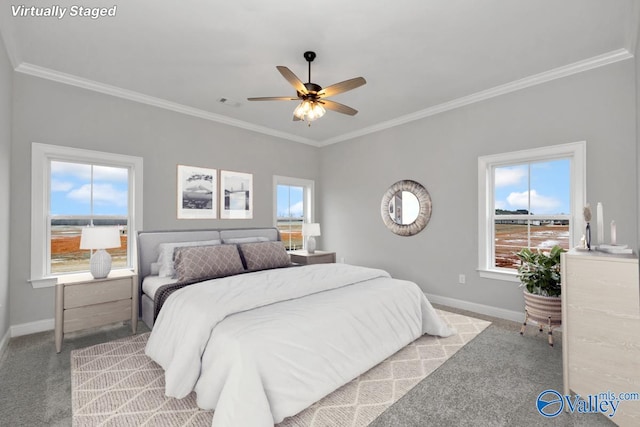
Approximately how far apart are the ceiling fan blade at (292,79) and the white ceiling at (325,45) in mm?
461

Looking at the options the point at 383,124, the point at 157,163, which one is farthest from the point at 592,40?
the point at 157,163

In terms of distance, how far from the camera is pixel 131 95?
12.2 feet

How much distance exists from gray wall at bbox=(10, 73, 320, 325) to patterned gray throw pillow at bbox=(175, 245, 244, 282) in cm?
107

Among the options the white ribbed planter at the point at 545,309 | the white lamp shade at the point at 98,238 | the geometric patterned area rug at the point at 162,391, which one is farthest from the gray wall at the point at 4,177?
the white ribbed planter at the point at 545,309

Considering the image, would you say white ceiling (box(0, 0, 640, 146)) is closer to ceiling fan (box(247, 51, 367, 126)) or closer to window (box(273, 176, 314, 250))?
ceiling fan (box(247, 51, 367, 126))

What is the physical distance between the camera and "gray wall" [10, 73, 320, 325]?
3.09 meters

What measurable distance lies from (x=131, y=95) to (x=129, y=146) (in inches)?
24.7

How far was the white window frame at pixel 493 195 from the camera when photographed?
122 inches

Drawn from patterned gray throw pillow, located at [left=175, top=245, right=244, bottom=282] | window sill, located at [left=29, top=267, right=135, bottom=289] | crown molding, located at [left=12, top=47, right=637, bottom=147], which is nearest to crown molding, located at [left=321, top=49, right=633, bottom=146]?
crown molding, located at [left=12, top=47, right=637, bottom=147]

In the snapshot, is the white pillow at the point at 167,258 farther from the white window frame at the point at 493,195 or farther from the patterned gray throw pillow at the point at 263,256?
the white window frame at the point at 493,195

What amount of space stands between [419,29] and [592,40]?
1602mm

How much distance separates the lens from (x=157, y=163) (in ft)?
13.1

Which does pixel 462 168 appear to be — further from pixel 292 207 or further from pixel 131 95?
pixel 131 95

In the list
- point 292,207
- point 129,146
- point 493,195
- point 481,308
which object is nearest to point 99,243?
point 129,146
